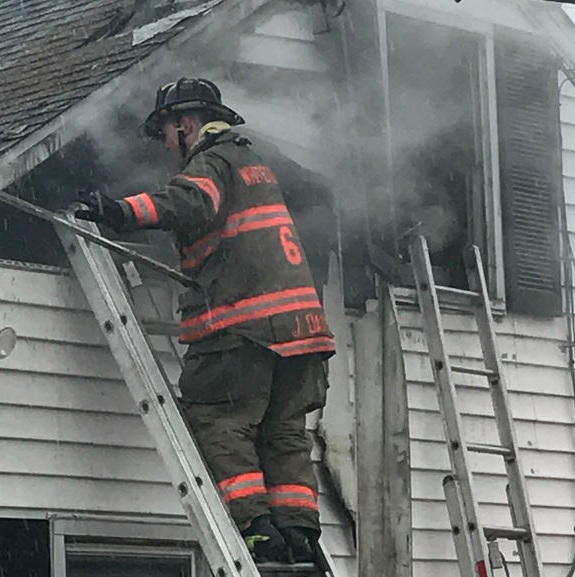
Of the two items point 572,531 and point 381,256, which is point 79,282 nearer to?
point 381,256

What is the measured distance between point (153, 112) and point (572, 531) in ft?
10.4

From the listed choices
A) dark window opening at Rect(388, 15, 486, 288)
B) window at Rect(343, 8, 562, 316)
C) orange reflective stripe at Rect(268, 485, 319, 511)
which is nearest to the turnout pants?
orange reflective stripe at Rect(268, 485, 319, 511)

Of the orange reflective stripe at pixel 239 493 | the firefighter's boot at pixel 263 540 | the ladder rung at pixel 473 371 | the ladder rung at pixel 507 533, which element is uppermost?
the ladder rung at pixel 473 371

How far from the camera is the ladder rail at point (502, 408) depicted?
741 centimetres

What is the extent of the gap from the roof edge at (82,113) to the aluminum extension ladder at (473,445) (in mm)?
1431

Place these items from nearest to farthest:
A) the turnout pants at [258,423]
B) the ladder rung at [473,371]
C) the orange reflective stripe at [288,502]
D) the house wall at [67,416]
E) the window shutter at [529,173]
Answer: the turnout pants at [258,423] < the orange reflective stripe at [288,502] < the house wall at [67,416] < the ladder rung at [473,371] < the window shutter at [529,173]

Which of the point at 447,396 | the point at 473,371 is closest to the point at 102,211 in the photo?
the point at 447,396

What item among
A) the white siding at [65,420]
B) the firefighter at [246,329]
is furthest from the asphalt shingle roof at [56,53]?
the white siding at [65,420]

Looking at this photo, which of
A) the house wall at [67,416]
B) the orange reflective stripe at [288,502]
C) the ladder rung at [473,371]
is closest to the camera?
the orange reflective stripe at [288,502]

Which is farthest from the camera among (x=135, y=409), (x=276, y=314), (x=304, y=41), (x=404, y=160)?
(x=404, y=160)

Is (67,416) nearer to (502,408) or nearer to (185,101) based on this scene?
(185,101)

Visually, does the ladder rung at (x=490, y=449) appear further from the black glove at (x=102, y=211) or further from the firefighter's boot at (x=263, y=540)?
the black glove at (x=102, y=211)

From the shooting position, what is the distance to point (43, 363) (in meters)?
6.70

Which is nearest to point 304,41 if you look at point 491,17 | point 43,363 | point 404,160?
point 404,160
